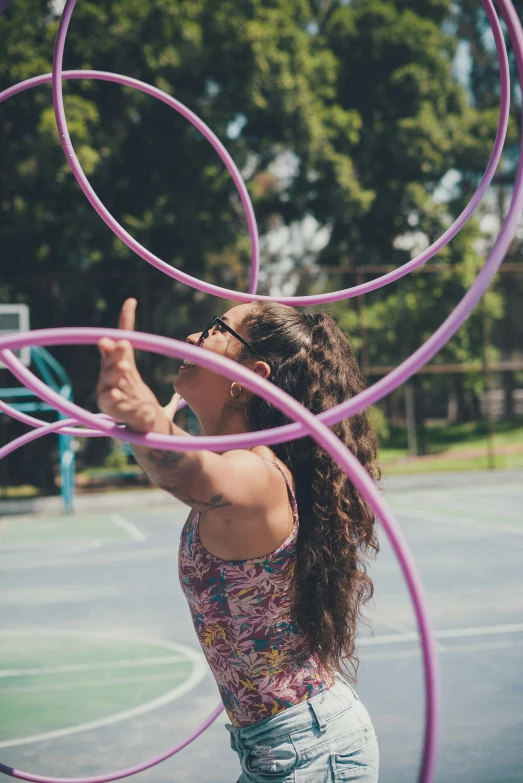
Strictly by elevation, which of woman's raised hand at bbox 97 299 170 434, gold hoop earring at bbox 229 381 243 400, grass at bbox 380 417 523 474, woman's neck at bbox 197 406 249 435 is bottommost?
grass at bbox 380 417 523 474

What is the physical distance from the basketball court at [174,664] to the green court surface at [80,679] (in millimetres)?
14

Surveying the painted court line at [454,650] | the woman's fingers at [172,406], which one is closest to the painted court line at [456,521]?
the painted court line at [454,650]

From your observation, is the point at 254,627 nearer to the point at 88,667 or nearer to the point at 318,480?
the point at 318,480

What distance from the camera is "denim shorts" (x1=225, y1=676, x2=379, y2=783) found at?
2.18 m

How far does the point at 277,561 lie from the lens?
2.23m

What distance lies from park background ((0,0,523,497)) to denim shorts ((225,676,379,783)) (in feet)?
56.7

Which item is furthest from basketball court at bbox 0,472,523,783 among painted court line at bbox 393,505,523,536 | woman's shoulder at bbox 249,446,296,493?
woman's shoulder at bbox 249,446,296,493

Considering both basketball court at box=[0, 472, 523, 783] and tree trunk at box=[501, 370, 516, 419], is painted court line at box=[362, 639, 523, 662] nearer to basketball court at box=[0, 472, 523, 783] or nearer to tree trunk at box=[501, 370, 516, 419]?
basketball court at box=[0, 472, 523, 783]

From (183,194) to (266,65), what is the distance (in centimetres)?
351

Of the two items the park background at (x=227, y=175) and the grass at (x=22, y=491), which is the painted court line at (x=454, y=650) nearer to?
the park background at (x=227, y=175)

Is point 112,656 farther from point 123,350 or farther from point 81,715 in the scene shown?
point 123,350

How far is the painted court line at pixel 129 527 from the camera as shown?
45.4 feet

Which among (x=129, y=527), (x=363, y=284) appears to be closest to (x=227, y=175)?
(x=129, y=527)

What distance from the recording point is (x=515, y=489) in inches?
731
